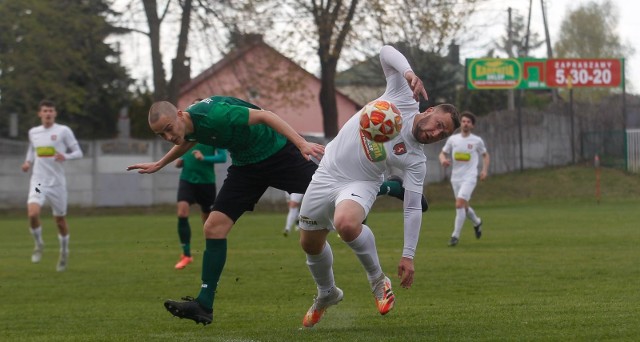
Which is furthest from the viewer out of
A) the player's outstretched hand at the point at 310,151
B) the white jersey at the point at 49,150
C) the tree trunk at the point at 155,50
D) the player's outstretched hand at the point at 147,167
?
the tree trunk at the point at 155,50

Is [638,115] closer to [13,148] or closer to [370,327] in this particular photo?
[13,148]

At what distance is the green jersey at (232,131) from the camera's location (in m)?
8.45

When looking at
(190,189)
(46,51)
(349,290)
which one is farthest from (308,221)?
(46,51)

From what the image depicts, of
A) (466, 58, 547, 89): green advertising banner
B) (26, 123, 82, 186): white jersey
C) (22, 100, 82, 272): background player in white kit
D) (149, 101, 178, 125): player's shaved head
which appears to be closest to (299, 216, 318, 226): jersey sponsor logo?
(149, 101, 178, 125): player's shaved head

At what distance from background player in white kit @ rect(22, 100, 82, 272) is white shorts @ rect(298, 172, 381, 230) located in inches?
310

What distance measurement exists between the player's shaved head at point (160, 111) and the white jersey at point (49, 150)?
26.0ft

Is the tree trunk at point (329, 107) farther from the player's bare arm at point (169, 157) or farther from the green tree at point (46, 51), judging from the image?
the player's bare arm at point (169, 157)

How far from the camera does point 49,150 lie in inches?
637

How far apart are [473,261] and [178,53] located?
22860mm

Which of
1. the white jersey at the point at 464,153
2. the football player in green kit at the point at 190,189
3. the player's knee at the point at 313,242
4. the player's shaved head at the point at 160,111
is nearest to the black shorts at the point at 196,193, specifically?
the football player in green kit at the point at 190,189

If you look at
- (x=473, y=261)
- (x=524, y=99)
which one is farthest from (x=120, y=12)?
(x=524, y=99)

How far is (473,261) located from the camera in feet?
49.8

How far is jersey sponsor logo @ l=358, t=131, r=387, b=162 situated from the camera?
8.09 metres

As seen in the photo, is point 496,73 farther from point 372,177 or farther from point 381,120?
point 381,120
